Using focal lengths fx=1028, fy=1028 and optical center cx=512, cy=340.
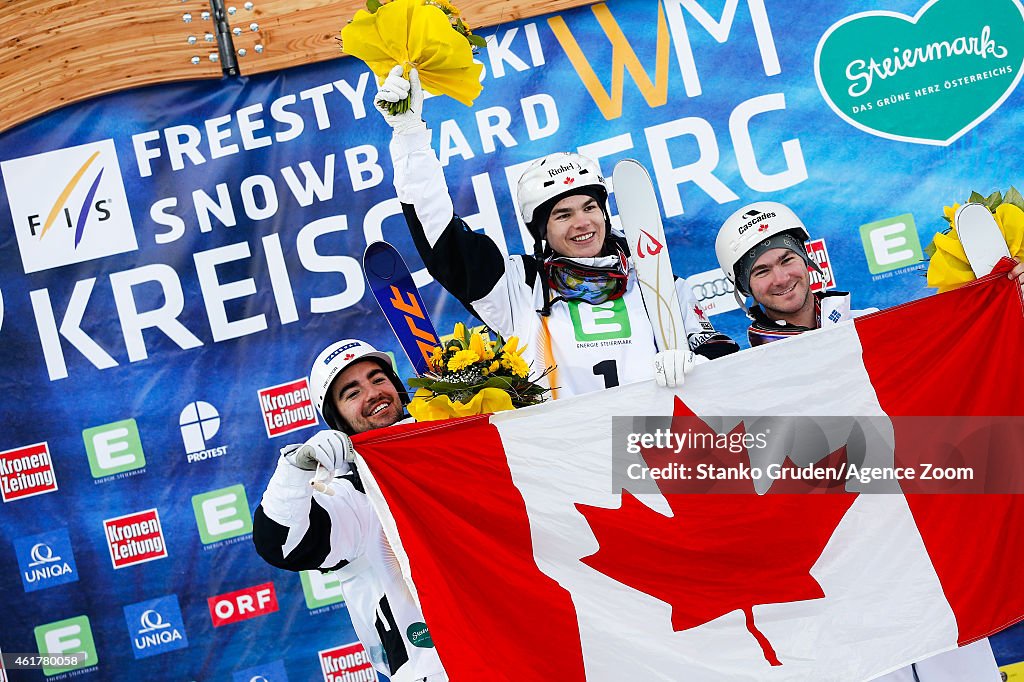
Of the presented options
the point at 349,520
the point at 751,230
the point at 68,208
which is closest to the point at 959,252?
A: the point at 751,230

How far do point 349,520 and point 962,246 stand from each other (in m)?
2.17

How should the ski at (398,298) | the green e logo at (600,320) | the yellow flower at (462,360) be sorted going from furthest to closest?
the ski at (398,298), the green e logo at (600,320), the yellow flower at (462,360)

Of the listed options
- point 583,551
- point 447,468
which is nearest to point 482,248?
point 447,468

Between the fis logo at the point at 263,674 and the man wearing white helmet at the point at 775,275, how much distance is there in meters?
2.78

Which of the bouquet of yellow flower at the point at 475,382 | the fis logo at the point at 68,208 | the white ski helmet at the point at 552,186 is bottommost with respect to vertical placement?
the bouquet of yellow flower at the point at 475,382

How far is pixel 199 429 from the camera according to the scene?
4.93 meters

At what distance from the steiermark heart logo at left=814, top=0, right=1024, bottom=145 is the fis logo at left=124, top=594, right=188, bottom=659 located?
3998mm

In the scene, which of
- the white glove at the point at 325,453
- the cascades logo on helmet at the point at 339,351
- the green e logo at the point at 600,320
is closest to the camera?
the white glove at the point at 325,453

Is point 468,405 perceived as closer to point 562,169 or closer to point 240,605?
point 562,169

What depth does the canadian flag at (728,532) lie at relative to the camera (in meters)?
2.99

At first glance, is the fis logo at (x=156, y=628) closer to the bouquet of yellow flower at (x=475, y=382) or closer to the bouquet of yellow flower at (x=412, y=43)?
the bouquet of yellow flower at (x=475, y=382)

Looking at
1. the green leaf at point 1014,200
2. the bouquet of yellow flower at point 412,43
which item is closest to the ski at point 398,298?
the bouquet of yellow flower at point 412,43

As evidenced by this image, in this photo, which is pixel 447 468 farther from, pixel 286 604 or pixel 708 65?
pixel 708 65

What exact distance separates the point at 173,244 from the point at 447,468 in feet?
8.41
